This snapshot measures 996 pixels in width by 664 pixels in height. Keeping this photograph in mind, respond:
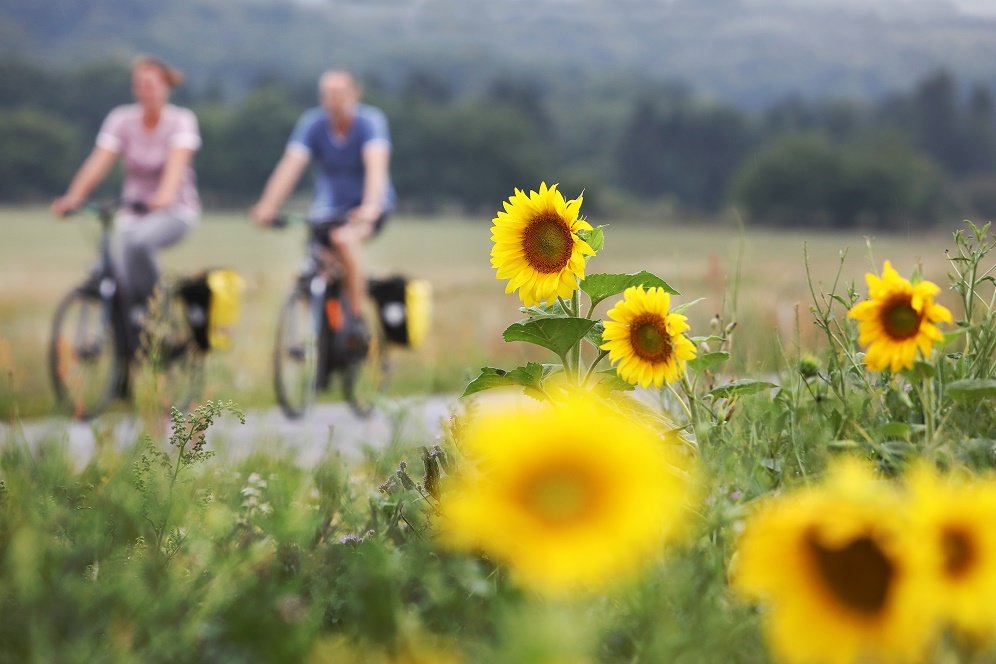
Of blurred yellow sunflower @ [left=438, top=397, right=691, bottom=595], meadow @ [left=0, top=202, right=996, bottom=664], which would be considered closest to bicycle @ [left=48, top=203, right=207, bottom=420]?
meadow @ [left=0, top=202, right=996, bottom=664]

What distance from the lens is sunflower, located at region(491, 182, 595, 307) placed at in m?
2.28

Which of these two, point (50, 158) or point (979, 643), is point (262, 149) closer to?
point (50, 158)

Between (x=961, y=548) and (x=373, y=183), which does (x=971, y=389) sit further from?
(x=373, y=183)

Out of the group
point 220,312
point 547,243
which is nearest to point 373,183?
point 220,312

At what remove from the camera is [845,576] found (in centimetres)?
120

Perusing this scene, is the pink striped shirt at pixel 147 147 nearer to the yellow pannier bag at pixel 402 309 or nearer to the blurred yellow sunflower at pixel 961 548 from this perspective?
the yellow pannier bag at pixel 402 309

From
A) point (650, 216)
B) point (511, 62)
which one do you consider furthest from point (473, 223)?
point (511, 62)

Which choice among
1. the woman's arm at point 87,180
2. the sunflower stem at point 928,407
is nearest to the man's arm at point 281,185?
the woman's arm at point 87,180

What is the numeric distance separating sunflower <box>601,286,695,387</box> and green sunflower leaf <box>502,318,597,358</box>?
7 centimetres

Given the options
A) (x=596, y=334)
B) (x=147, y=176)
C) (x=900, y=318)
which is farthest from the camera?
(x=147, y=176)

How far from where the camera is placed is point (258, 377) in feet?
28.5

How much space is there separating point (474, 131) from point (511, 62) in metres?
96.2

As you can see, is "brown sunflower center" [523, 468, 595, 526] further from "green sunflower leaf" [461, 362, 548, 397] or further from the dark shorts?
the dark shorts

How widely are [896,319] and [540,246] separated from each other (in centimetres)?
73
